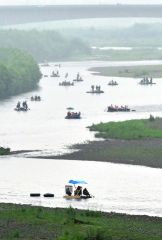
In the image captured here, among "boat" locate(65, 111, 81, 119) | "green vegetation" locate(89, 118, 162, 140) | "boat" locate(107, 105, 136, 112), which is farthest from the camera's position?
"boat" locate(107, 105, 136, 112)

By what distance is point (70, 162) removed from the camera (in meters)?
91.3

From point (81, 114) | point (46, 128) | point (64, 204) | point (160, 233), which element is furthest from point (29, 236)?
point (81, 114)

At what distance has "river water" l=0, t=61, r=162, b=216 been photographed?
7400 cm

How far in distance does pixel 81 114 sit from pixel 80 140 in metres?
26.5

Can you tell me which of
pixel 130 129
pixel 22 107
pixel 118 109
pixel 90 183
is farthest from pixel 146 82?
pixel 90 183

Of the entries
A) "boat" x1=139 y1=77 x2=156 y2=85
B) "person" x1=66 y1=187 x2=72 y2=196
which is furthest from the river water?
"boat" x1=139 y1=77 x2=156 y2=85

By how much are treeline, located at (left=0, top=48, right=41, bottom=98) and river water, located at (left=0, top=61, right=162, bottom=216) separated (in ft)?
8.04

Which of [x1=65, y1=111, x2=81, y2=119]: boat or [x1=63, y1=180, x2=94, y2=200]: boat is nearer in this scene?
[x1=63, y1=180, x2=94, y2=200]: boat

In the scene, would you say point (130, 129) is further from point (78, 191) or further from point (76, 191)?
point (76, 191)

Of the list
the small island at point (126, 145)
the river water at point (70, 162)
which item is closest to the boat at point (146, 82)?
the river water at point (70, 162)

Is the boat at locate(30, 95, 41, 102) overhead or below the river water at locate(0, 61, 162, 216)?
overhead

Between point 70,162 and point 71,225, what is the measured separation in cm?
2854

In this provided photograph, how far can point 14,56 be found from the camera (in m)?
200

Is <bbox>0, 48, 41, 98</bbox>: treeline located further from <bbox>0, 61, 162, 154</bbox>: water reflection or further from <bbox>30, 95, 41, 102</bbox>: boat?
<bbox>30, 95, 41, 102</bbox>: boat
